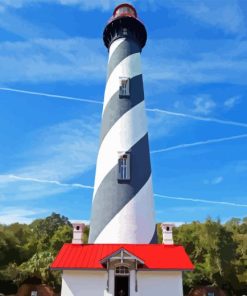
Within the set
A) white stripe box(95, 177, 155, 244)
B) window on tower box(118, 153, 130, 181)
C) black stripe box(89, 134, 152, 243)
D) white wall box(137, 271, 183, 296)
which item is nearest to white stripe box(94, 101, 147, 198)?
window on tower box(118, 153, 130, 181)

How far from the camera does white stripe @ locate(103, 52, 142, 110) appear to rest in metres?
17.6

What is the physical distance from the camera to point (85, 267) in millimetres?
12273

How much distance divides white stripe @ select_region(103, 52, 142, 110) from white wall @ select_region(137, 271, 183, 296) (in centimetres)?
933

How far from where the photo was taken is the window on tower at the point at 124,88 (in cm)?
1718

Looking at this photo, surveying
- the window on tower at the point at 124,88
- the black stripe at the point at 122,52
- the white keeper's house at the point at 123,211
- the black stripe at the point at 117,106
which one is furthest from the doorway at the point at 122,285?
the black stripe at the point at 122,52

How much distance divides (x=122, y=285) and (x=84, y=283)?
163cm

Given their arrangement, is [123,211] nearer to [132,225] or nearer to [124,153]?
[132,225]

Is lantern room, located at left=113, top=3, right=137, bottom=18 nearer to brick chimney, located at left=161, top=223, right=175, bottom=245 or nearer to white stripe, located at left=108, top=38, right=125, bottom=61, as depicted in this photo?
white stripe, located at left=108, top=38, right=125, bottom=61

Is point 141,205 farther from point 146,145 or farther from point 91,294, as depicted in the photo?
point 91,294

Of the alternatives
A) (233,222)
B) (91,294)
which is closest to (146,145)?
(91,294)

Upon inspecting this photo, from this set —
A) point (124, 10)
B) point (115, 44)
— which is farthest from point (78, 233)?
point (124, 10)

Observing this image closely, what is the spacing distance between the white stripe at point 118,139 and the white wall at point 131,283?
4690mm

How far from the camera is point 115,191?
15.1 m

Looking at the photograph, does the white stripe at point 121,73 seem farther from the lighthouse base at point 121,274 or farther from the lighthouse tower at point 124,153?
the lighthouse base at point 121,274
